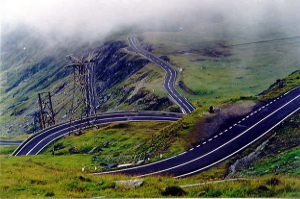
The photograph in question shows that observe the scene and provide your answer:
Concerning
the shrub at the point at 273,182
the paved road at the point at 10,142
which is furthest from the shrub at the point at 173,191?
the paved road at the point at 10,142

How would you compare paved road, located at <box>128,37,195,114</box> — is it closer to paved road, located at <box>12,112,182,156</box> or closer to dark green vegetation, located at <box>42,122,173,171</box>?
paved road, located at <box>12,112,182,156</box>

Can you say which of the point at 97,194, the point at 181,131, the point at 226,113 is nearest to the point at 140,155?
the point at 181,131

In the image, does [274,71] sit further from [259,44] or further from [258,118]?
[258,118]

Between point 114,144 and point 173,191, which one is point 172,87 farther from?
point 173,191

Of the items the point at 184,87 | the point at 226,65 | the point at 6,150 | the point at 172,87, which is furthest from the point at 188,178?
the point at 226,65

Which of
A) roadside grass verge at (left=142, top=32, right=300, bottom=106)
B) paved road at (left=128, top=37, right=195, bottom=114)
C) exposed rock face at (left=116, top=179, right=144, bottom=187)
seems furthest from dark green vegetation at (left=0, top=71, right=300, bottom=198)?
roadside grass verge at (left=142, top=32, right=300, bottom=106)

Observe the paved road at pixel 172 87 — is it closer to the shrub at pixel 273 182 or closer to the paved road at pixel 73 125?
the paved road at pixel 73 125
